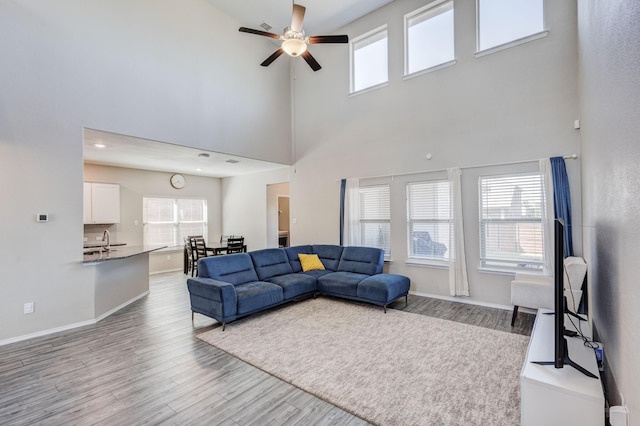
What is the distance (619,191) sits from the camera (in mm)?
1591

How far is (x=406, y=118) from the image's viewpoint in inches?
214

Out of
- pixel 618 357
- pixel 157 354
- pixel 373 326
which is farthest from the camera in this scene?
pixel 373 326

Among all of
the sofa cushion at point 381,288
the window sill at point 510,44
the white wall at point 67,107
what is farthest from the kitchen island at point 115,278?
the window sill at point 510,44

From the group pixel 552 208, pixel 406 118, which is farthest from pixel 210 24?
pixel 552 208

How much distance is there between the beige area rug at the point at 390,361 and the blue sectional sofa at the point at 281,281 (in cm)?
26

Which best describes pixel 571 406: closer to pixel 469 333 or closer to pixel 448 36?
pixel 469 333

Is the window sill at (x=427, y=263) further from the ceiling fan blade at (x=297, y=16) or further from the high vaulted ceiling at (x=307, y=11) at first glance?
the high vaulted ceiling at (x=307, y=11)

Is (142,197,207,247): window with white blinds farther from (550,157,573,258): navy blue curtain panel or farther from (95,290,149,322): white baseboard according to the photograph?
(550,157,573,258): navy blue curtain panel

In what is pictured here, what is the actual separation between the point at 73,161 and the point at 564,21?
681 centimetres

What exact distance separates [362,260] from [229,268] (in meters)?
2.29

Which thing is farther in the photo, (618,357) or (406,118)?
(406,118)

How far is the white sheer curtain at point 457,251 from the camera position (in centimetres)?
479

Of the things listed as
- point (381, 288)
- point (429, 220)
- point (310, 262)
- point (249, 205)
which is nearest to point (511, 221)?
point (429, 220)

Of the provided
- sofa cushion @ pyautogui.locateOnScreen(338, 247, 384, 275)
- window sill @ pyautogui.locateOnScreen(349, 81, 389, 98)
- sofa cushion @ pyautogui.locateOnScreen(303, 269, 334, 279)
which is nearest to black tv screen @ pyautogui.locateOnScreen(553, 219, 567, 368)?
sofa cushion @ pyautogui.locateOnScreen(338, 247, 384, 275)
